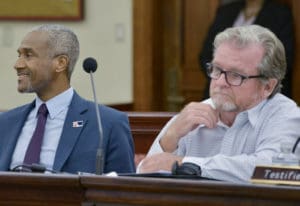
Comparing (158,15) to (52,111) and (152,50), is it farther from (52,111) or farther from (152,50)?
(52,111)

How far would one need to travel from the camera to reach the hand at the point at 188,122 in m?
3.61

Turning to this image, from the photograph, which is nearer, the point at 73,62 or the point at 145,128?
the point at 73,62

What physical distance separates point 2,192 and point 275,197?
A: 2.65 feet

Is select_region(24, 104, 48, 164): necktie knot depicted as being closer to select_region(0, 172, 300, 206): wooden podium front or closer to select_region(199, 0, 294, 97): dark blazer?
select_region(0, 172, 300, 206): wooden podium front

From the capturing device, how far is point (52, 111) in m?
3.93

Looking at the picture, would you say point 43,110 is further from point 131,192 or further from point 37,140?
point 131,192

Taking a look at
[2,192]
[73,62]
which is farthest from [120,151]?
[2,192]

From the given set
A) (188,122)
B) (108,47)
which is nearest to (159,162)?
(188,122)

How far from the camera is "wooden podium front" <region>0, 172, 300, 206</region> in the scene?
2570 mm

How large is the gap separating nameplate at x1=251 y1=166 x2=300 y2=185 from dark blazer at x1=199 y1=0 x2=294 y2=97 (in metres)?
3.65

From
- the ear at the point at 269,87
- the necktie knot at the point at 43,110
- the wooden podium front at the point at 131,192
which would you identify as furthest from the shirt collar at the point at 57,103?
the wooden podium front at the point at 131,192

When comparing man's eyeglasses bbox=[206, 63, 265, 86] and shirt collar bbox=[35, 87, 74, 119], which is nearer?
man's eyeglasses bbox=[206, 63, 265, 86]

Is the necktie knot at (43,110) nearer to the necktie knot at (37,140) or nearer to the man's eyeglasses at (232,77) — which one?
Result: the necktie knot at (37,140)

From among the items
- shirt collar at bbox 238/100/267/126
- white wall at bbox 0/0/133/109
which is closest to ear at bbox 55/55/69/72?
shirt collar at bbox 238/100/267/126
